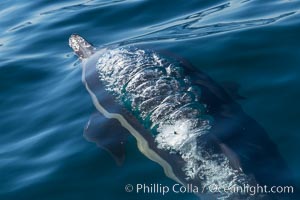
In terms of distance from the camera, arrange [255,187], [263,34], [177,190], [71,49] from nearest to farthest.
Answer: [255,187] → [177,190] → [263,34] → [71,49]

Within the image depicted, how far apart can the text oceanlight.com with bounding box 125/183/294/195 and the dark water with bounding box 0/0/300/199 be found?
0.21ft

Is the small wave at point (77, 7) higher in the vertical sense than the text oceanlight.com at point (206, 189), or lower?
higher

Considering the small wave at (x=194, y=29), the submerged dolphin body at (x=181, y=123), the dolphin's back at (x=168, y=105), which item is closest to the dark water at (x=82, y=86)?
the small wave at (x=194, y=29)

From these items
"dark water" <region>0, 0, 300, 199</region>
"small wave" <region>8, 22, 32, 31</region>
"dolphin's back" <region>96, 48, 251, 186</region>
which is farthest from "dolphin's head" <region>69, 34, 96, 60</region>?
"small wave" <region>8, 22, 32, 31</region>

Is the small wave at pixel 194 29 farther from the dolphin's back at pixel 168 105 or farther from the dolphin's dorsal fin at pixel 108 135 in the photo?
the dolphin's dorsal fin at pixel 108 135

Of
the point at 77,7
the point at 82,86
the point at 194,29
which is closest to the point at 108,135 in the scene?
the point at 82,86

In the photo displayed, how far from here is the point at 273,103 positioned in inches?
259

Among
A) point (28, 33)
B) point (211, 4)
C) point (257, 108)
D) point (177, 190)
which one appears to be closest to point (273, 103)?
point (257, 108)

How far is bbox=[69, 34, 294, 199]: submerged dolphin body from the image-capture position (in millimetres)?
5297

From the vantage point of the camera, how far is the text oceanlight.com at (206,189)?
4.93 m

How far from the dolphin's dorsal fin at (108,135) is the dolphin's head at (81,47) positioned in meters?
2.02

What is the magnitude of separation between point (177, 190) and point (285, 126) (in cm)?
139

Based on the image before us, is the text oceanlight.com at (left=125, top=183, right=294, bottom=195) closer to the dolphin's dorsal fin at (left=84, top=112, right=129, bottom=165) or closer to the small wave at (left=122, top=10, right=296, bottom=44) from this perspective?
the dolphin's dorsal fin at (left=84, top=112, right=129, bottom=165)

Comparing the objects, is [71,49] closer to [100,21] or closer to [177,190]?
[100,21]
